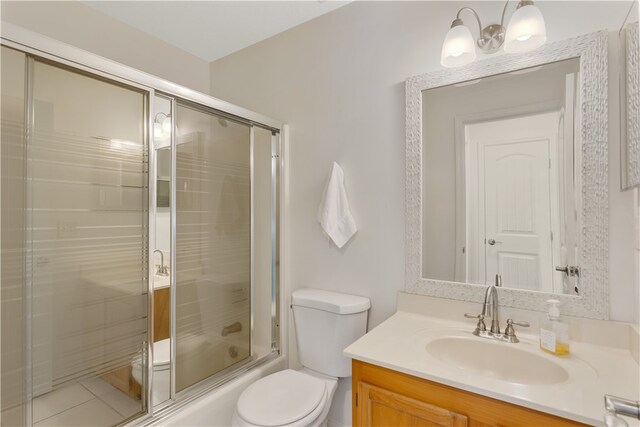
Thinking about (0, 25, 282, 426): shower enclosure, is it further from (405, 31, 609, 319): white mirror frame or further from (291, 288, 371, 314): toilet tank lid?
(405, 31, 609, 319): white mirror frame

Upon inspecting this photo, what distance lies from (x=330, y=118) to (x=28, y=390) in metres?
1.73

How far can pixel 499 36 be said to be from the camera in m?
1.33

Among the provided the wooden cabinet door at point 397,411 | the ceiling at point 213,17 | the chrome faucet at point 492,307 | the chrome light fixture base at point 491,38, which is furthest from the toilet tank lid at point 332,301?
the ceiling at point 213,17

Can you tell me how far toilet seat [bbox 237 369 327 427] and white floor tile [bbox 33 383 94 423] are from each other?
60 centimetres

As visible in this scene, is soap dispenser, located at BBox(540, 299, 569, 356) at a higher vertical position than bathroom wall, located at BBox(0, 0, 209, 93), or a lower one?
lower

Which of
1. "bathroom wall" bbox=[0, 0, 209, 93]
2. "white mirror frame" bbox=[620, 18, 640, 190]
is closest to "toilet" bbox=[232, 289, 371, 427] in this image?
"white mirror frame" bbox=[620, 18, 640, 190]

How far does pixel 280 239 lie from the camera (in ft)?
6.55

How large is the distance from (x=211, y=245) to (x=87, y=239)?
57 cm

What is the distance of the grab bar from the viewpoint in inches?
70.3

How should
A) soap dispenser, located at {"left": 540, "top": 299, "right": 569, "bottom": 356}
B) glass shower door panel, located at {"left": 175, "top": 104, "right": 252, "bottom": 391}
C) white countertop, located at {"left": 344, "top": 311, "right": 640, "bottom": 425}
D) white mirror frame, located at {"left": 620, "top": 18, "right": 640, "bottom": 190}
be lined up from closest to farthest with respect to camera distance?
white countertop, located at {"left": 344, "top": 311, "right": 640, "bottom": 425}, white mirror frame, located at {"left": 620, "top": 18, "right": 640, "bottom": 190}, soap dispenser, located at {"left": 540, "top": 299, "right": 569, "bottom": 356}, glass shower door panel, located at {"left": 175, "top": 104, "right": 252, "bottom": 391}

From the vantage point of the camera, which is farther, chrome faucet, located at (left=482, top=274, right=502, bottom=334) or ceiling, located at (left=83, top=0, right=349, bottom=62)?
ceiling, located at (left=83, top=0, right=349, bottom=62)

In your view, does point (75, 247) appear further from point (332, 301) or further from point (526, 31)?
point (526, 31)

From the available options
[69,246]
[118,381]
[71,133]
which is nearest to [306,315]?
[118,381]

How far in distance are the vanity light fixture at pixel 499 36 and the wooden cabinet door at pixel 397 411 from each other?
4.32 feet
